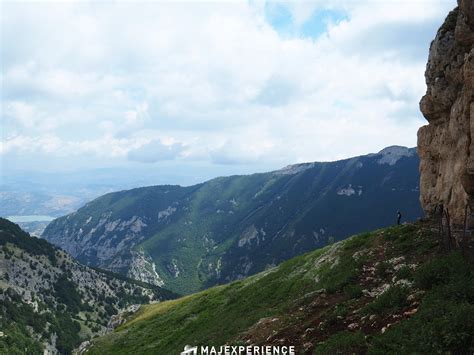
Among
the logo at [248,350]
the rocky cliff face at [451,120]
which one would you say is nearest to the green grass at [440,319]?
the logo at [248,350]

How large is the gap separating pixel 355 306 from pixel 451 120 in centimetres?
1901

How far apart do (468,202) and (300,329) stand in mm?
15990

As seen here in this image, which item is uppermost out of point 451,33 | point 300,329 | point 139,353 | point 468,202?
point 451,33

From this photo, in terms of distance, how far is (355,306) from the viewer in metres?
26.7

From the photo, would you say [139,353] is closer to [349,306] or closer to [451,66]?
[349,306]

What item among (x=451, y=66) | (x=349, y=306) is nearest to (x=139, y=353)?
(x=349, y=306)

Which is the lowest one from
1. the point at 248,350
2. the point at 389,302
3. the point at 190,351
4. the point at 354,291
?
the point at 190,351

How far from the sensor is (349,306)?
27.0 m

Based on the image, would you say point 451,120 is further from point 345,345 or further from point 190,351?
point 190,351

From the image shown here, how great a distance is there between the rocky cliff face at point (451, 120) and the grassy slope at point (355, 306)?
15.1 ft

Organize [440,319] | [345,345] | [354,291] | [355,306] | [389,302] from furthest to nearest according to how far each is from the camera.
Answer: [354,291] < [355,306] < [389,302] < [345,345] < [440,319]

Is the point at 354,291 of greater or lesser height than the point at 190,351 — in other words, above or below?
above

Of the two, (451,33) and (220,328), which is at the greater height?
(451,33)

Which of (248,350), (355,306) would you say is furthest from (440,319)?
(248,350)
